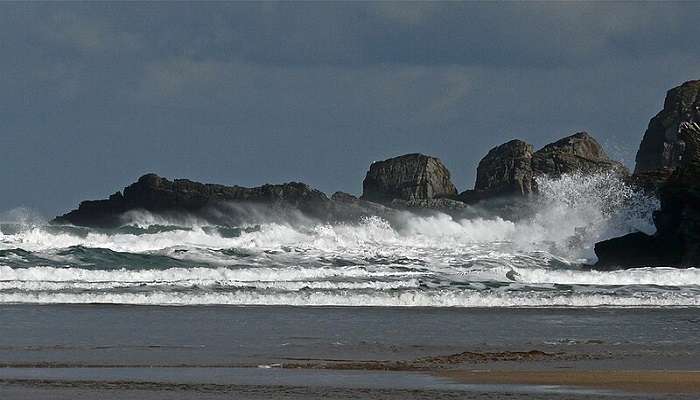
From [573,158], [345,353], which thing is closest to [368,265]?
[345,353]

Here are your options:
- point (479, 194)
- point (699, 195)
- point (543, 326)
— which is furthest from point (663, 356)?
point (479, 194)

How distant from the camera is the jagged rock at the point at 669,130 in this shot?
7044 cm

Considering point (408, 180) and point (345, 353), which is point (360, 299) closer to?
point (345, 353)

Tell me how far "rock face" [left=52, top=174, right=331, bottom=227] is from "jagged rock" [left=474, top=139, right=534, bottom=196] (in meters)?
11.3

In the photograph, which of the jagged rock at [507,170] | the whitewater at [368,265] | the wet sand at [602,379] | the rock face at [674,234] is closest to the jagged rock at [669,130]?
the jagged rock at [507,170]

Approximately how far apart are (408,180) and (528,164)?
37.6 feet

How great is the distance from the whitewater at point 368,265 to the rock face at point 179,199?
38.9ft

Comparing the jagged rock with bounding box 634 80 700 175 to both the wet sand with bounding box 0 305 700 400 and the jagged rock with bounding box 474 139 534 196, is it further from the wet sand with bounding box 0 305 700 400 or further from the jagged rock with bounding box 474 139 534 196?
the wet sand with bounding box 0 305 700 400

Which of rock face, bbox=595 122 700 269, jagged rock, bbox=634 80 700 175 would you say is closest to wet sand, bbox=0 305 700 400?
rock face, bbox=595 122 700 269

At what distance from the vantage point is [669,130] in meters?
73.4

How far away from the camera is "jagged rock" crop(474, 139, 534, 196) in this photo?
2879 inches

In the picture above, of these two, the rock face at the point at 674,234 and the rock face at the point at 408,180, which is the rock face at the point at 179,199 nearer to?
the rock face at the point at 408,180

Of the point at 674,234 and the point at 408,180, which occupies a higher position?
the point at 408,180

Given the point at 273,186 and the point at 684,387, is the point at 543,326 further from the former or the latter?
the point at 273,186
